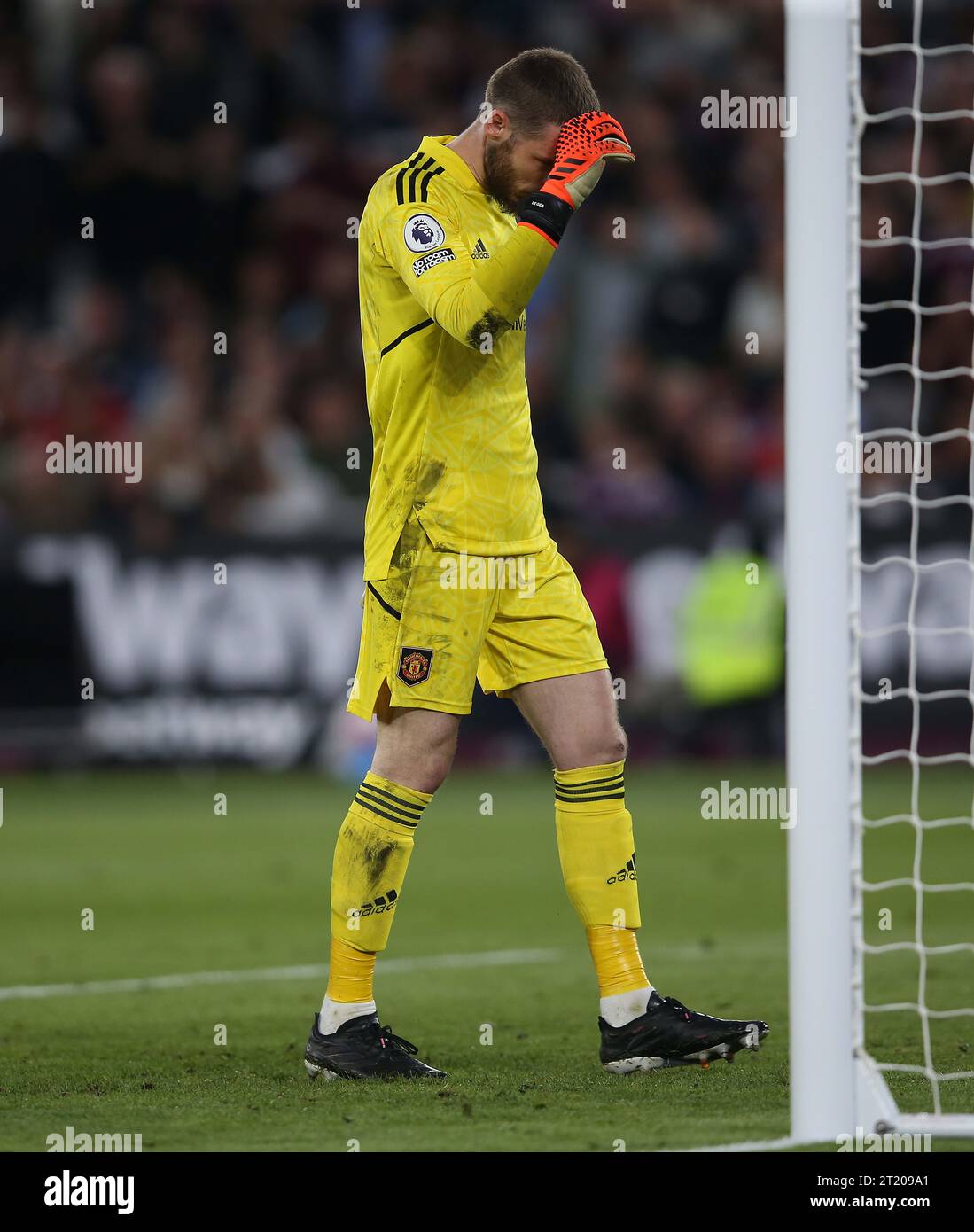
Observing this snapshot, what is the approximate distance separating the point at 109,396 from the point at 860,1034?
9872 millimetres

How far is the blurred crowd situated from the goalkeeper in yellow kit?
7481mm

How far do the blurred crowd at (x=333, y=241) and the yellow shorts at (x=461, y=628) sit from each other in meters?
7.48

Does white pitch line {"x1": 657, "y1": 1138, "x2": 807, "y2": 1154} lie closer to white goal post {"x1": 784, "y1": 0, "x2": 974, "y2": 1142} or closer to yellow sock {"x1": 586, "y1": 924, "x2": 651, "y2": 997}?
white goal post {"x1": 784, "y1": 0, "x2": 974, "y2": 1142}

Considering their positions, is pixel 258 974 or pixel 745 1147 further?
pixel 258 974

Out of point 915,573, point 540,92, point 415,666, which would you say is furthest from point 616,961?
point 540,92

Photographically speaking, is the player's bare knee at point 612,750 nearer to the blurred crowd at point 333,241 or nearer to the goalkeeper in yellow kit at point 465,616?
the goalkeeper in yellow kit at point 465,616

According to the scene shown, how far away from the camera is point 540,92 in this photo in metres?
4.26

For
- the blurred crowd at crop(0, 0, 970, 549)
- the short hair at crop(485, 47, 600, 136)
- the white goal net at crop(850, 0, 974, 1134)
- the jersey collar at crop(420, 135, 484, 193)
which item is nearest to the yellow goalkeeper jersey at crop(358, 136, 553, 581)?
the jersey collar at crop(420, 135, 484, 193)

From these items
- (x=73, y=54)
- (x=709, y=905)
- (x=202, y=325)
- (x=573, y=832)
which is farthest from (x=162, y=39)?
(x=573, y=832)

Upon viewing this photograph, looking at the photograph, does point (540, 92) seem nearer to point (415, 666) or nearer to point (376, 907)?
point (415, 666)

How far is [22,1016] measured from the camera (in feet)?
16.7

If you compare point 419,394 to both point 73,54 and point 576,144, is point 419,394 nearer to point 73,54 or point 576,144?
point 576,144

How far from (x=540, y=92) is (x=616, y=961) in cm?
192

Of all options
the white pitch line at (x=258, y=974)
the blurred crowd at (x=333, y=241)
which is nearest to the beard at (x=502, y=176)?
the white pitch line at (x=258, y=974)
